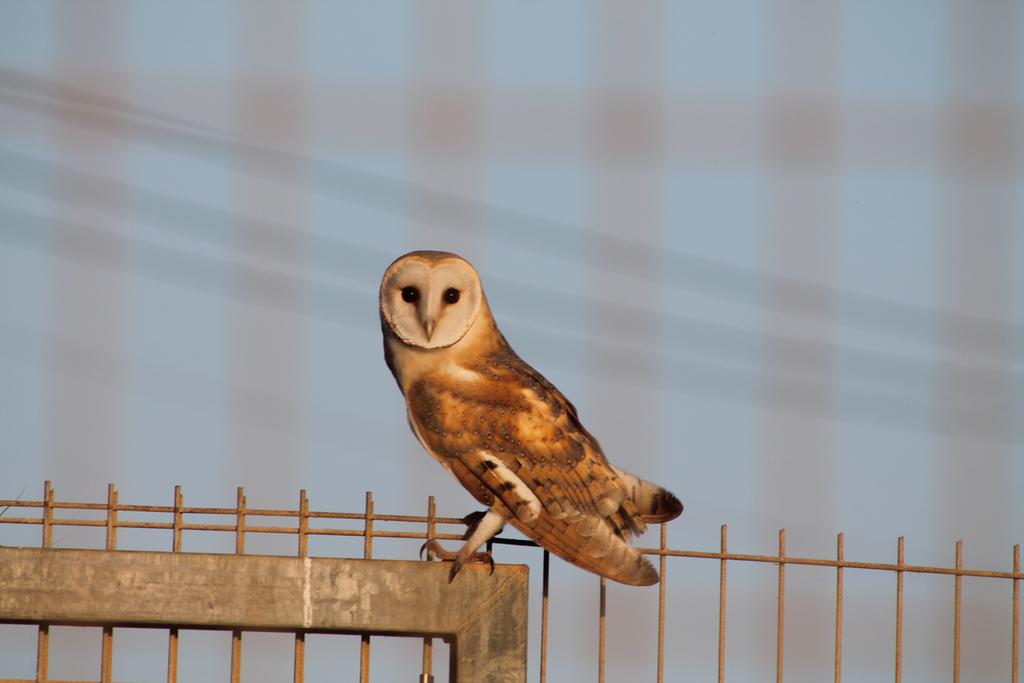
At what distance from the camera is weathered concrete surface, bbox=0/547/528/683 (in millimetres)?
5113

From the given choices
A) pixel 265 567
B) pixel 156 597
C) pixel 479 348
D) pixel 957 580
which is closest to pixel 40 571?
pixel 156 597

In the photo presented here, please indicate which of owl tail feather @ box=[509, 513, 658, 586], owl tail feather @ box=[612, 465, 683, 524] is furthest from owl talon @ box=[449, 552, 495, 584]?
owl tail feather @ box=[612, 465, 683, 524]

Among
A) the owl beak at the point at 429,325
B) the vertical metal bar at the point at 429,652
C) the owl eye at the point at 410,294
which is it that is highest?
the owl eye at the point at 410,294

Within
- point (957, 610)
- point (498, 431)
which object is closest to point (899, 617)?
point (957, 610)

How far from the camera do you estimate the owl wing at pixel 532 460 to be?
6.34 metres

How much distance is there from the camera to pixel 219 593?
5.16m

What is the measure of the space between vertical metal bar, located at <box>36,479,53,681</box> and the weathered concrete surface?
54 mm

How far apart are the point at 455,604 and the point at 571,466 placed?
4.70 ft

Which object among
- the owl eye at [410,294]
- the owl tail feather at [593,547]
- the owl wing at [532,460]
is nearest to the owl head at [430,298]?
the owl eye at [410,294]

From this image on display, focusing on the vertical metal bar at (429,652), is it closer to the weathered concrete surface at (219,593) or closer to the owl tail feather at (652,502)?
the weathered concrete surface at (219,593)

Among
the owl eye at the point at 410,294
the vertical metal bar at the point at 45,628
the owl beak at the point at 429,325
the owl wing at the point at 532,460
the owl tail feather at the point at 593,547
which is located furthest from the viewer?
the owl eye at the point at 410,294

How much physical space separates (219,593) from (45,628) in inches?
25.9

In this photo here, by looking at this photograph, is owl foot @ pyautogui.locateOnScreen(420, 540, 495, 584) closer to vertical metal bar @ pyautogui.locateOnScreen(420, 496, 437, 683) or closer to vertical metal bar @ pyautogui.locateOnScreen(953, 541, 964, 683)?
vertical metal bar @ pyautogui.locateOnScreen(420, 496, 437, 683)

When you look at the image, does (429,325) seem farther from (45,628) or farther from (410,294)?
(45,628)
